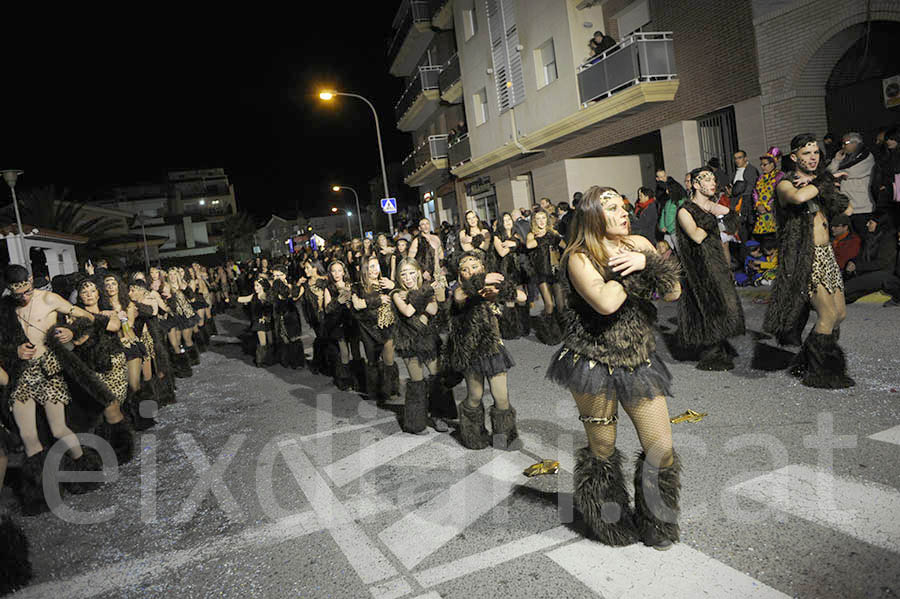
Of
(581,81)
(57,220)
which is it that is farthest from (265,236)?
(581,81)

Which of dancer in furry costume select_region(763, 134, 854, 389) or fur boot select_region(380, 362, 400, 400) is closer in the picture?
dancer in furry costume select_region(763, 134, 854, 389)

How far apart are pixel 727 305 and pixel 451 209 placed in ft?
90.3

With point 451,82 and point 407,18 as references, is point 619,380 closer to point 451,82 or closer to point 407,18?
point 451,82

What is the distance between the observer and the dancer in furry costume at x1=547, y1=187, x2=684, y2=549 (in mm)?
3166

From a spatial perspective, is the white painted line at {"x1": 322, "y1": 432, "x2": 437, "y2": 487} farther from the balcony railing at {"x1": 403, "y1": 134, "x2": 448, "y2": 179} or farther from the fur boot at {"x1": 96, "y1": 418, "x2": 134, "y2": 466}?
the balcony railing at {"x1": 403, "y1": 134, "x2": 448, "y2": 179}

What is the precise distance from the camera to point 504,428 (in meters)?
5.06

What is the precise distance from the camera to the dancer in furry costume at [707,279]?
6281 millimetres

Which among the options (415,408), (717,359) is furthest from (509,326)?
(415,408)

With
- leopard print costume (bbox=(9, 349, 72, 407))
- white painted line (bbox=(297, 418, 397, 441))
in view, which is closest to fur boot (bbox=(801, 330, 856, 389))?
white painted line (bbox=(297, 418, 397, 441))

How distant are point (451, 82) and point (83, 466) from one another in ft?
79.0

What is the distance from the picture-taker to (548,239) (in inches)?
376

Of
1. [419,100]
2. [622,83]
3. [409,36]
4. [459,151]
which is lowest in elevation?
[622,83]

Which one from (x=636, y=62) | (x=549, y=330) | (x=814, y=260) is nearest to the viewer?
(x=814, y=260)

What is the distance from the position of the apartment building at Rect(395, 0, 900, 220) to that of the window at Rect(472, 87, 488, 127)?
0.19 ft
